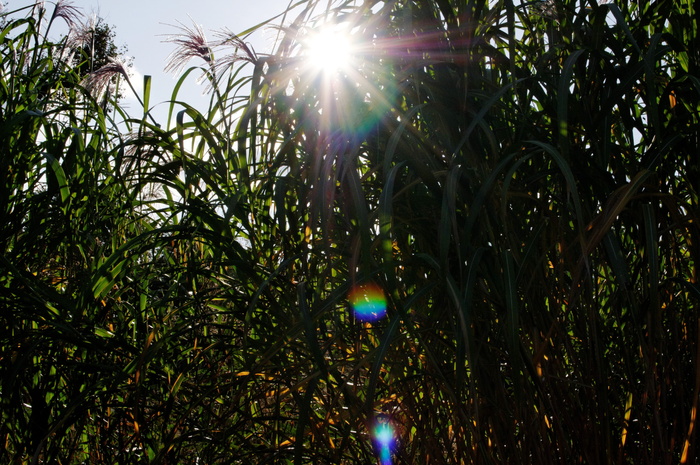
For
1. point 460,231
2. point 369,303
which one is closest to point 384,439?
point 369,303

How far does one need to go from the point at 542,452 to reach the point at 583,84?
0.67 metres

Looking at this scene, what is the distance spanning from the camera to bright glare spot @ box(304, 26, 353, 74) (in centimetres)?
111

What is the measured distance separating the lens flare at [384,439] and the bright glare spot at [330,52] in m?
0.62

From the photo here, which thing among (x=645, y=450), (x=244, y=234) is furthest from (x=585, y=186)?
(x=244, y=234)

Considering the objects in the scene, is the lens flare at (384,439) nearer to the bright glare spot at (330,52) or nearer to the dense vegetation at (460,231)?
the dense vegetation at (460,231)

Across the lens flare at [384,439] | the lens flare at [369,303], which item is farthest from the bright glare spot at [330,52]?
the lens flare at [384,439]

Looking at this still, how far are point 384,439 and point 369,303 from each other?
250mm

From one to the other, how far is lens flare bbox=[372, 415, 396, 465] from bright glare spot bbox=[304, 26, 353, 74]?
2.03ft

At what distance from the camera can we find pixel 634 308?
3.13ft

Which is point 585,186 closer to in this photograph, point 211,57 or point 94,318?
point 211,57

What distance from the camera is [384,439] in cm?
114

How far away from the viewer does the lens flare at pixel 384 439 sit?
3.44 feet

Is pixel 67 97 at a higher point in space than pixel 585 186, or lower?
higher

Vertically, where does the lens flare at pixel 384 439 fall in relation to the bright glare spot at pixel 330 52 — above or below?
below
